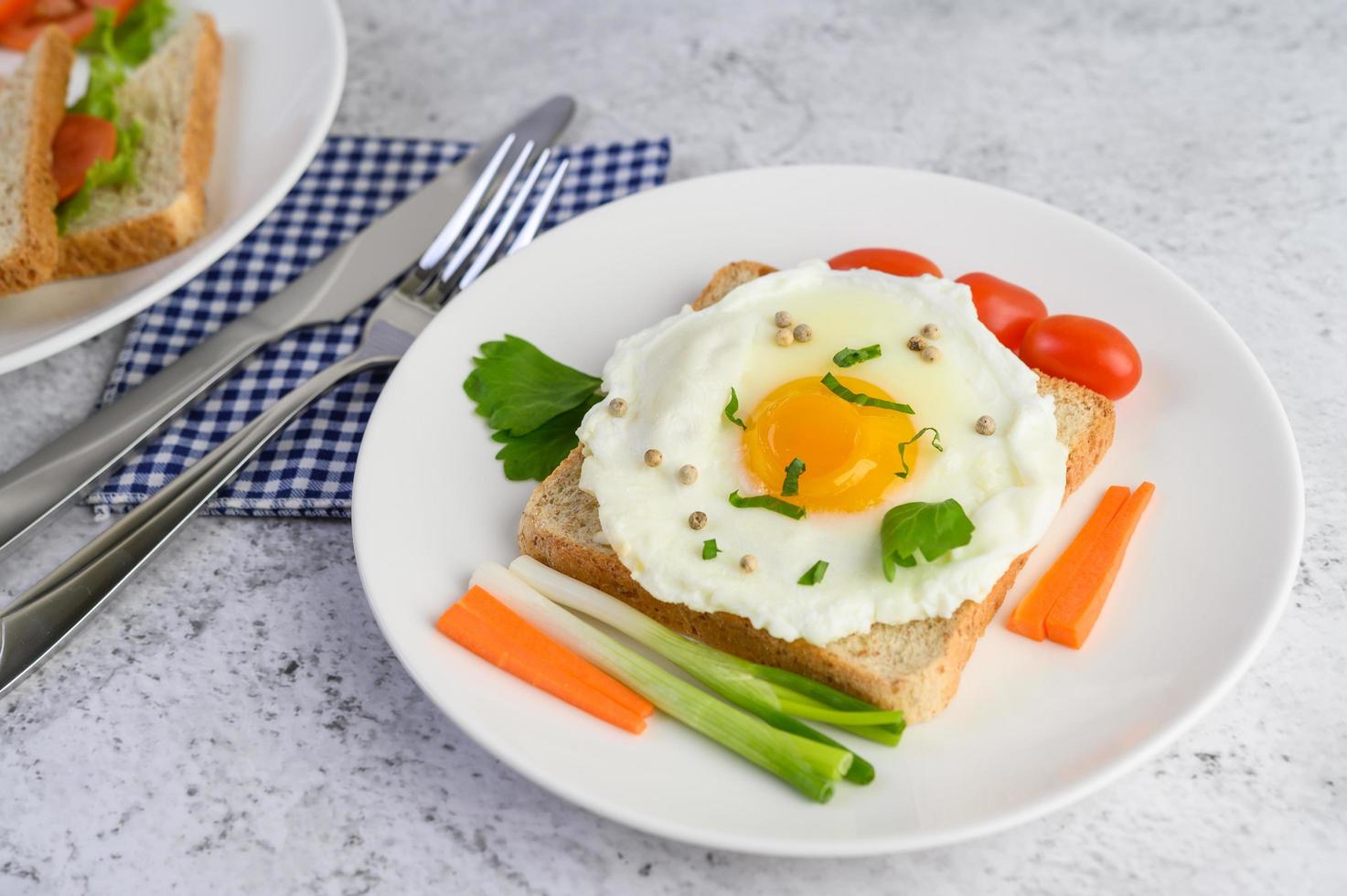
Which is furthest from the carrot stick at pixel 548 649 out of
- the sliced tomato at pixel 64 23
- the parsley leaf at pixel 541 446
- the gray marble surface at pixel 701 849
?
the sliced tomato at pixel 64 23

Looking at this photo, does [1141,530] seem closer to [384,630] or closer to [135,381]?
[384,630]

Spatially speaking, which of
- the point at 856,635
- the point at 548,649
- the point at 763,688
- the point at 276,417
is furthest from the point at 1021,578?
the point at 276,417

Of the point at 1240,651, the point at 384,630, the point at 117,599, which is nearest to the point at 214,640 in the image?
the point at 117,599

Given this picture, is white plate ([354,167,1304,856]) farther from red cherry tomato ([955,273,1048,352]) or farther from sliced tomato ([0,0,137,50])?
sliced tomato ([0,0,137,50])

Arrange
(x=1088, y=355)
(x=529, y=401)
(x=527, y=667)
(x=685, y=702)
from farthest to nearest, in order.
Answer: (x=529, y=401) → (x=1088, y=355) → (x=527, y=667) → (x=685, y=702)

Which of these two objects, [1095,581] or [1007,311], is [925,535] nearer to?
[1095,581]
